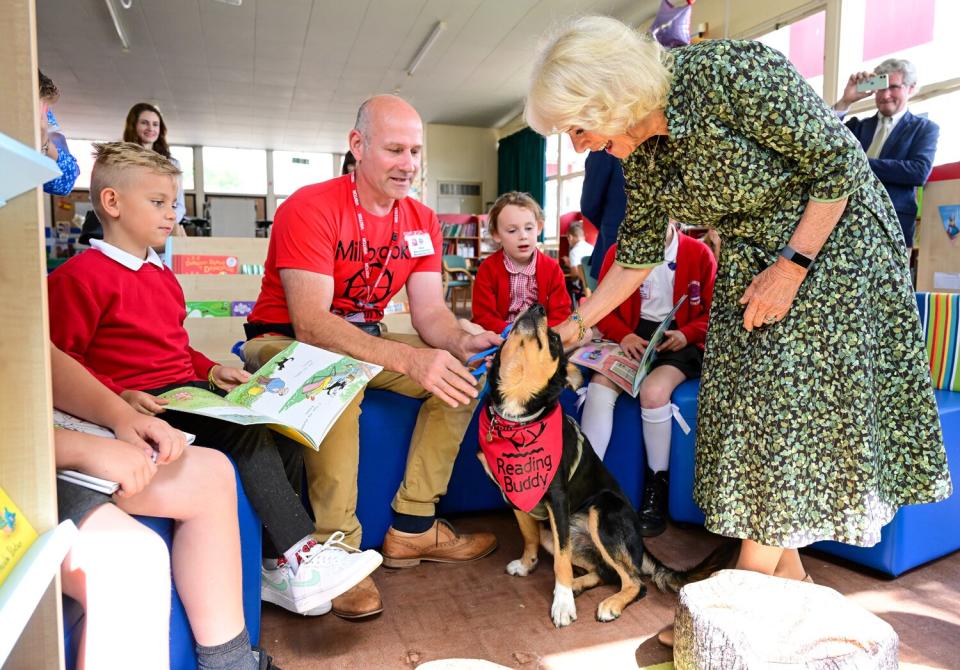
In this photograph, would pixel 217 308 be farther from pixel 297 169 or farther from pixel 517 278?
pixel 297 169

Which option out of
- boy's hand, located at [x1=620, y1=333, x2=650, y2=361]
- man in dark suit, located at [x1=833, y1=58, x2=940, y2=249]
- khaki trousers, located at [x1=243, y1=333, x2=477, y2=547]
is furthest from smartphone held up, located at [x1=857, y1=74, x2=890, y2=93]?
khaki trousers, located at [x1=243, y1=333, x2=477, y2=547]

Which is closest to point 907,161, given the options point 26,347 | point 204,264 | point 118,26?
point 26,347

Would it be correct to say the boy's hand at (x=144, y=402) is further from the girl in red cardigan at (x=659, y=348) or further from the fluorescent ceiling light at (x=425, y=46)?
the fluorescent ceiling light at (x=425, y=46)

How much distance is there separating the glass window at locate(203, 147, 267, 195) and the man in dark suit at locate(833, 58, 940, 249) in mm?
13926

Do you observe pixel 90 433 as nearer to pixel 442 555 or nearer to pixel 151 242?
pixel 151 242

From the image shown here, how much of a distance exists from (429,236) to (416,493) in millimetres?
836

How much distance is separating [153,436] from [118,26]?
810 cm

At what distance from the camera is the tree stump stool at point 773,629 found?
113 centimetres

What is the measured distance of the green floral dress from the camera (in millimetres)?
1226

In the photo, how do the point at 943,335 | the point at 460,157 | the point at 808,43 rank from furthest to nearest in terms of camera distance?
the point at 460,157 < the point at 808,43 < the point at 943,335

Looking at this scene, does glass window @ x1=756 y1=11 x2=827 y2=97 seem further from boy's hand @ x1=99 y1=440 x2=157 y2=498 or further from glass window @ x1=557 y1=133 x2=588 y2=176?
boy's hand @ x1=99 y1=440 x2=157 y2=498

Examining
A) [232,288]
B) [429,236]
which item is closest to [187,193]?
[232,288]

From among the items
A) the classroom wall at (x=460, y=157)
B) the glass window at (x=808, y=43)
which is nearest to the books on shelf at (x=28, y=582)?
the glass window at (x=808, y=43)

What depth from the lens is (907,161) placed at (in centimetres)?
316
